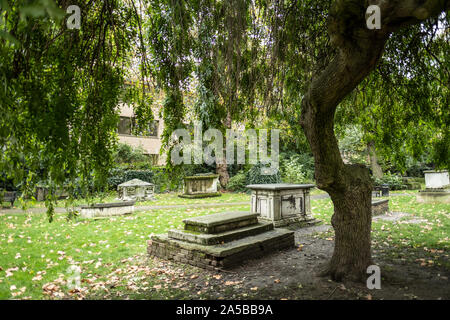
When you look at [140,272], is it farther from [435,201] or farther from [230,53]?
[435,201]

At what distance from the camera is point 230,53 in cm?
406

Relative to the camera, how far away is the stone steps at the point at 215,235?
5.81 meters

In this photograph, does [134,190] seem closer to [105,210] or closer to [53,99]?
[105,210]

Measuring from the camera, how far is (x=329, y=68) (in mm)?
3779

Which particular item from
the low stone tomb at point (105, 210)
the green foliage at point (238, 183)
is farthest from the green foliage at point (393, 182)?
the low stone tomb at point (105, 210)

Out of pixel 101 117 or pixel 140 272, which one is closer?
pixel 101 117

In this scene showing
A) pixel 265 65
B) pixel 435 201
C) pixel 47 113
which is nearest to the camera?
pixel 47 113

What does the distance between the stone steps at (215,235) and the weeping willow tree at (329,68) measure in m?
2.12

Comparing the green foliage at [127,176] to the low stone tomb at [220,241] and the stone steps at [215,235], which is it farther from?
the stone steps at [215,235]

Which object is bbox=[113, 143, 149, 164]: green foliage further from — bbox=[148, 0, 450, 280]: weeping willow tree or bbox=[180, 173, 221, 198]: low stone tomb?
bbox=[148, 0, 450, 280]: weeping willow tree

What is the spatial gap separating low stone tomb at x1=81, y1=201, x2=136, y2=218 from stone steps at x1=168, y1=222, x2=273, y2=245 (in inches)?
201

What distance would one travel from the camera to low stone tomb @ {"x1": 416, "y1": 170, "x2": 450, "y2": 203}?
41.3 ft
